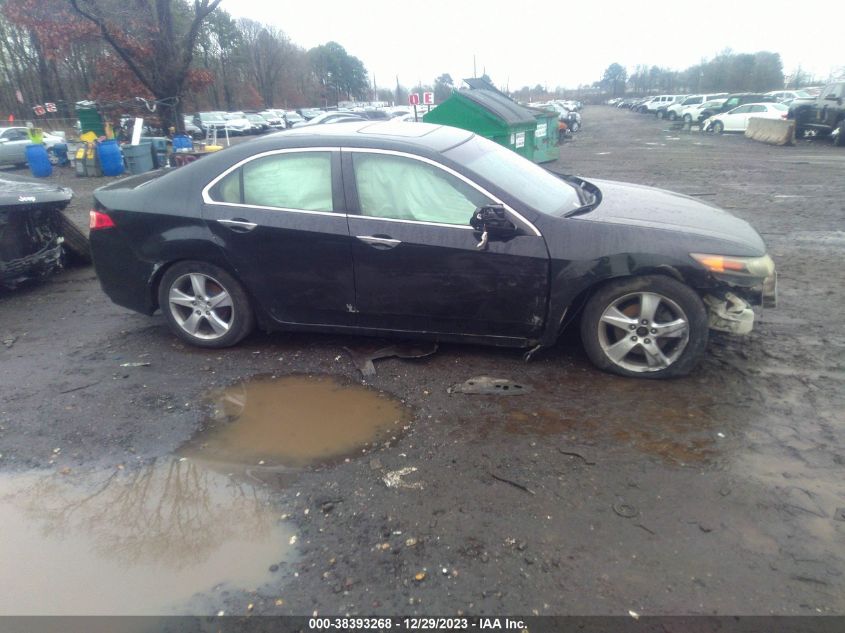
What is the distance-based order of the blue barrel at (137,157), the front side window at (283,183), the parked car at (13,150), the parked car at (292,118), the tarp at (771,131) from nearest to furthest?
the front side window at (283,183) → the blue barrel at (137,157) → the parked car at (13,150) → the tarp at (771,131) → the parked car at (292,118)

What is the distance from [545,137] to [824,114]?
11.8 meters

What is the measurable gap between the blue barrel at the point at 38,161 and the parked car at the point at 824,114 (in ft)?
80.6

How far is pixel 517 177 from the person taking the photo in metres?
4.50

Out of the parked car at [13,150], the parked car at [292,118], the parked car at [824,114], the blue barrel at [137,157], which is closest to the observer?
the blue barrel at [137,157]

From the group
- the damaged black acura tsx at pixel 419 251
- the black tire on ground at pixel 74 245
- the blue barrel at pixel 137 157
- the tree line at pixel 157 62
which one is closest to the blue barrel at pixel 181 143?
the blue barrel at pixel 137 157

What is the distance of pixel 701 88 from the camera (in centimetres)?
5862

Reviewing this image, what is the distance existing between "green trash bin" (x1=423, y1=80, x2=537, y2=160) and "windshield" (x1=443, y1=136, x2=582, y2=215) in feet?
28.1

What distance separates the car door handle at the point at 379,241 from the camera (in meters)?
4.13

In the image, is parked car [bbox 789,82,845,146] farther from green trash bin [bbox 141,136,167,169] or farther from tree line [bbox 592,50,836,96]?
tree line [bbox 592,50,836,96]

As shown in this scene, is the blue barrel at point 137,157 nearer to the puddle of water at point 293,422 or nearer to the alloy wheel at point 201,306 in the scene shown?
the alloy wheel at point 201,306

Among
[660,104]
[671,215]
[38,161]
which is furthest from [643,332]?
[660,104]

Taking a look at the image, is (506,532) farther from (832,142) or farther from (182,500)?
(832,142)

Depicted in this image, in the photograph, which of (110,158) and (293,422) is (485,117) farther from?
(110,158)

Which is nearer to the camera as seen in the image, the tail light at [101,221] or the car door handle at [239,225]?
the car door handle at [239,225]
